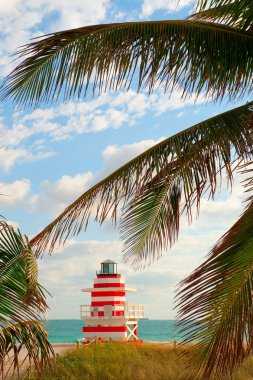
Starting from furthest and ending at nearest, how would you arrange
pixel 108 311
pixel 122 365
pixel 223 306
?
pixel 108 311, pixel 122 365, pixel 223 306

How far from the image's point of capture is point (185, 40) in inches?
289

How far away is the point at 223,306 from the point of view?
5.48m

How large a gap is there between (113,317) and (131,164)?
16.0 meters

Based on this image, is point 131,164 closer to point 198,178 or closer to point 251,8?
point 198,178

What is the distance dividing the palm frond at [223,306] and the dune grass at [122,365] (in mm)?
6196

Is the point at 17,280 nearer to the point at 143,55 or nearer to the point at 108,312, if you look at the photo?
the point at 143,55

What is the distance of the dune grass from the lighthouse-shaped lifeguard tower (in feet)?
22.7

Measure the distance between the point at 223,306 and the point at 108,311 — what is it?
58.3 feet

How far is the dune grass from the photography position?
41.5ft

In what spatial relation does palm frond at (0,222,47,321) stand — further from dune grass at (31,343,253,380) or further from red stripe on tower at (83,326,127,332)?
red stripe on tower at (83,326,127,332)

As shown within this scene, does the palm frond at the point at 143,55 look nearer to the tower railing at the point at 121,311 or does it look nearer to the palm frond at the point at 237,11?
the palm frond at the point at 237,11

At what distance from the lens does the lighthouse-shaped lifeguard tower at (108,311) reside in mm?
22797

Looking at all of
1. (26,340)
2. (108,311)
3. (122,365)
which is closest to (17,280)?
(26,340)

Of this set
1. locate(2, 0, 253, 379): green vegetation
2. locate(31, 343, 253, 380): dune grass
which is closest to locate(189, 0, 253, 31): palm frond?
locate(2, 0, 253, 379): green vegetation
